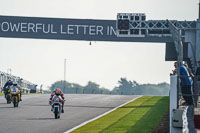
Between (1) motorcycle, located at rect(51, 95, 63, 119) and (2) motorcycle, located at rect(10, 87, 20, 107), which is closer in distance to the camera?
(1) motorcycle, located at rect(51, 95, 63, 119)

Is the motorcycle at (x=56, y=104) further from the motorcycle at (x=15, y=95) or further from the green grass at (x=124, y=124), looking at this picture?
the motorcycle at (x=15, y=95)

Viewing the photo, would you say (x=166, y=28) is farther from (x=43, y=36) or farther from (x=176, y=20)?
(x=43, y=36)

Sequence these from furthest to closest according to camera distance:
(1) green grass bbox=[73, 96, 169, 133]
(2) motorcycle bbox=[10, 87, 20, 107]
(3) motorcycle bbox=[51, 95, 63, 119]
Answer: (2) motorcycle bbox=[10, 87, 20, 107] < (3) motorcycle bbox=[51, 95, 63, 119] < (1) green grass bbox=[73, 96, 169, 133]

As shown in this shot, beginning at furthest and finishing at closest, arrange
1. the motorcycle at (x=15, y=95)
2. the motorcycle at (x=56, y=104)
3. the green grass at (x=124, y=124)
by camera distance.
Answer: the motorcycle at (x=15, y=95) < the motorcycle at (x=56, y=104) < the green grass at (x=124, y=124)

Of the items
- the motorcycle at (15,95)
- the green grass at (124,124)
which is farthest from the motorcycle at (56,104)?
the motorcycle at (15,95)

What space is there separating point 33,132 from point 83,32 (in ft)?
115

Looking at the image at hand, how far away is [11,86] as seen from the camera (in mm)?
30031

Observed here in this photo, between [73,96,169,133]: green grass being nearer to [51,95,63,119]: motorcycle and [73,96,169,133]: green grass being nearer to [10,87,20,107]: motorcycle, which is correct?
[51,95,63,119]: motorcycle

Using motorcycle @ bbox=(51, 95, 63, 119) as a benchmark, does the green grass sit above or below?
below

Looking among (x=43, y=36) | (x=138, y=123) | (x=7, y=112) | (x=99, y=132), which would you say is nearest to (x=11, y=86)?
(x=7, y=112)

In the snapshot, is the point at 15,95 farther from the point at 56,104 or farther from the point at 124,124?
the point at 124,124

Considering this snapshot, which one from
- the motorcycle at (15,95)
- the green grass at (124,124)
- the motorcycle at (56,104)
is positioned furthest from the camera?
the motorcycle at (15,95)

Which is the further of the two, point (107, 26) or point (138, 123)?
point (107, 26)

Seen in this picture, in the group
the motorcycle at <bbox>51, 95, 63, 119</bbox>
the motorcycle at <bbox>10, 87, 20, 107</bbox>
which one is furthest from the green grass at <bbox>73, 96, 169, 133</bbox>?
the motorcycle at <bbox>10, 87, 20, 107</bbox>
